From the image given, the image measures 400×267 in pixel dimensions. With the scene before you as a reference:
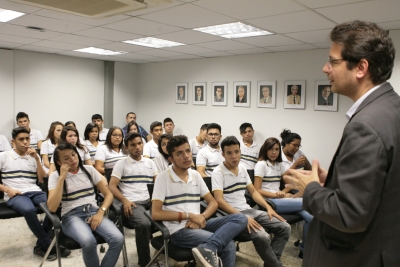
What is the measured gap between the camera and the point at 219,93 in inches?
268

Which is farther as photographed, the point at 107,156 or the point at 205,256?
the point at 107,156

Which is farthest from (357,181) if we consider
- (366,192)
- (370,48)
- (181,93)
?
(181,93)

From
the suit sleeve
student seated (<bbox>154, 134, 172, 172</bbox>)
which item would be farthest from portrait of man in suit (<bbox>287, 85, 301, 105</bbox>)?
the suit sleeve

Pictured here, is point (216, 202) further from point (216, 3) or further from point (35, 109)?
point (35, 109)

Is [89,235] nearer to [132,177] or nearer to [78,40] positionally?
[132,177]

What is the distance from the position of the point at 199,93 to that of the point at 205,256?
16.9ft

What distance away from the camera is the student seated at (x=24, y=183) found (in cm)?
327

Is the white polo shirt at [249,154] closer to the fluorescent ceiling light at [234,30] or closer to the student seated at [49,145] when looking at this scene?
the fluorescent ceiling light at [234,30]

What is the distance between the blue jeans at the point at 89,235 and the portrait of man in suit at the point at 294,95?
405 cm

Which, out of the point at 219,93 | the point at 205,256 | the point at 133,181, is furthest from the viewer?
the point at 219,93

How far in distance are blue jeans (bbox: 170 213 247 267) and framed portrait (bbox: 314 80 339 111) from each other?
327cm

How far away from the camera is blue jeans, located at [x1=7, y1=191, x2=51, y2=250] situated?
3191 millimetres

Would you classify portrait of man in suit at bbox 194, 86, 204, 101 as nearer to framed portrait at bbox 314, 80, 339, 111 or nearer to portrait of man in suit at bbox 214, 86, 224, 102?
portrait of man in suit at bbox 214, 86, 224, 102

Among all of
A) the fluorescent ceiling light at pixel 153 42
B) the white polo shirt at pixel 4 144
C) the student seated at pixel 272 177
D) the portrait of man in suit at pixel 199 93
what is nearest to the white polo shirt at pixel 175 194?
the student seated at pixel 272 177
